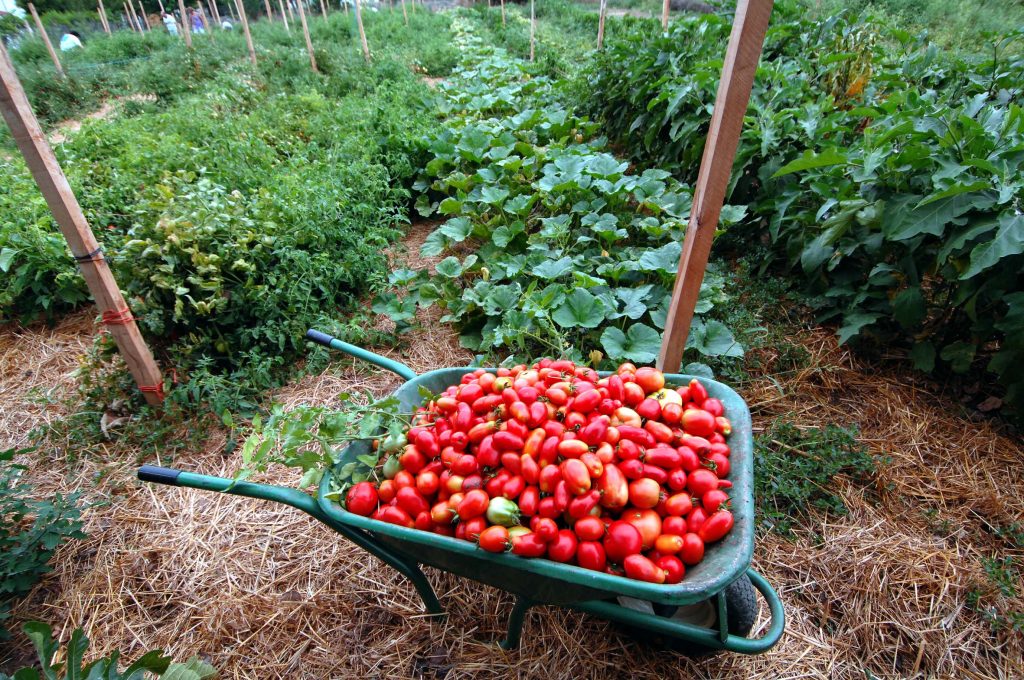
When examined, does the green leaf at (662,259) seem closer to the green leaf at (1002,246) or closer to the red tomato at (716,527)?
the green leaf at (1002,246)

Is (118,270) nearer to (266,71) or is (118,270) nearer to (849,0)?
(266,71)

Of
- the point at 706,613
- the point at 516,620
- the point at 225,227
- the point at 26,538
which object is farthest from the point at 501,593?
the point at 225,227

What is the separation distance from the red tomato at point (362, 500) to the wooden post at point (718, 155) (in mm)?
1243

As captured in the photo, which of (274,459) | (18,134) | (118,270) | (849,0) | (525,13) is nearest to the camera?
(274,459)

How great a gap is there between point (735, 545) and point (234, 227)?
10.9 feet

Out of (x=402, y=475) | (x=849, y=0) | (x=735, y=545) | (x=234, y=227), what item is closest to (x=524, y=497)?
(x=402, y=475)

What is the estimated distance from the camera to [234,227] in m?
3.30

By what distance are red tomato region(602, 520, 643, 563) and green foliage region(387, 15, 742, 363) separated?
1.31 m

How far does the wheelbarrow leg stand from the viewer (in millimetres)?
1636

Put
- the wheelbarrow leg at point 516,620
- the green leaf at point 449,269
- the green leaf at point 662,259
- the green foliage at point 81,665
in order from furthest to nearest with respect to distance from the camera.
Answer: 1. the green leaf at point 449,269
2. the green leaf at point 662,259
3. the wheelbarrow leg at point 516,620
4. the green foliage at point 81,665

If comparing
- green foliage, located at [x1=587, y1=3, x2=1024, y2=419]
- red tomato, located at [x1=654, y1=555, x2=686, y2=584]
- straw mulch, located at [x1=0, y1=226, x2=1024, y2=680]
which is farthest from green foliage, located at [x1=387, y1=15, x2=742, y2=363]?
red tomato, located at [x1=654, y1=555, x2=686, y2=584]

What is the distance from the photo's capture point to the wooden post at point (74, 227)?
2.16 meters

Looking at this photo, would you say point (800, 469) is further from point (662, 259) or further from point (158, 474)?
point (158, 474)

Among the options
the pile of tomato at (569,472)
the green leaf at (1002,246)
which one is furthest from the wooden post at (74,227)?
the green leaf at (1002,246)
